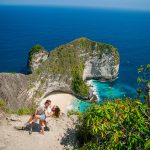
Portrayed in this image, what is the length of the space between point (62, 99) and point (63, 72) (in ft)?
18.2

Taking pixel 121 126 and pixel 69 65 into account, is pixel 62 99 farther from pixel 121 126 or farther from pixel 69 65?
pixel 121 126

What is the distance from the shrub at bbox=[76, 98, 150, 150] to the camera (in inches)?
494

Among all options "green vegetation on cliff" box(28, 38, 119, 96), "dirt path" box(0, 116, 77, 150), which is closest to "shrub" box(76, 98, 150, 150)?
"dirt path" box(0, 116, 77, 150)

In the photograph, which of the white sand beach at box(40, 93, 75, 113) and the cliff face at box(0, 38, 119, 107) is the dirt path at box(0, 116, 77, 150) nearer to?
the cliff face at box(0, 38, 119, 107)

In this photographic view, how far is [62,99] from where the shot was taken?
189 feet

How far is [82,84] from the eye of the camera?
61250 millimetres

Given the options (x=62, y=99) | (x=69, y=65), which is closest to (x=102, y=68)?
(x=69, y=65)

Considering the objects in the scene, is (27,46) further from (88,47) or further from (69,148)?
(69,148)

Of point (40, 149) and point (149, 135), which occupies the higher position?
point (149, 135)

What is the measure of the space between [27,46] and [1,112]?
9958cm

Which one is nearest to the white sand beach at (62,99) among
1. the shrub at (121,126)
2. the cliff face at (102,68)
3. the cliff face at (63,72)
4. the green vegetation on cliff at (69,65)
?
the cliff face at (63,72)

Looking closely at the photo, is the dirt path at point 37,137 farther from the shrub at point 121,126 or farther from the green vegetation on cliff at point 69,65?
the green vegetation on cliff at point 69,65

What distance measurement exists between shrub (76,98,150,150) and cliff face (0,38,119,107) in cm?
2738

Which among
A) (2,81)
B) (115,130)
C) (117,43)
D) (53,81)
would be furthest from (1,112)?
(117,43)
